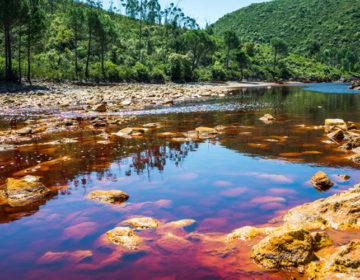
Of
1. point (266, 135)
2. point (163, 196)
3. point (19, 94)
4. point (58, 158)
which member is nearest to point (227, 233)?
point (163, 196)

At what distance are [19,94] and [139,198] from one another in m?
31.0

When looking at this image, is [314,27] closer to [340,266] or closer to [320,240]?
[320,240]

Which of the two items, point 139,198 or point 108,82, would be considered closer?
point 139,198

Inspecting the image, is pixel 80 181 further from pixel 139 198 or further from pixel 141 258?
pixel 141 258

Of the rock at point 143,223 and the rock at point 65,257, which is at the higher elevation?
the rock at point 143,223

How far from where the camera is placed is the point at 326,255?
154 inches

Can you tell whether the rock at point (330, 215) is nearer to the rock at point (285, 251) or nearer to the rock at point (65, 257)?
the rock at point (285, 251)

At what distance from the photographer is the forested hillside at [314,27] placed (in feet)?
468

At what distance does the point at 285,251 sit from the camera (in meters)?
3.89

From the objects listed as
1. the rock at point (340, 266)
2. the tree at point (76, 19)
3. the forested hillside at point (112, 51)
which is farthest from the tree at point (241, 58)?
the rock at point (340, 266)

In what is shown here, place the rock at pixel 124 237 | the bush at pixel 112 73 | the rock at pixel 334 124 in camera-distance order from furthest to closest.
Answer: the bush at pixel 112 73 → the rock at pixel 334 124 → the rock at pixel 124 237

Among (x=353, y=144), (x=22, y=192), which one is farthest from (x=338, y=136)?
(x=22, y=192)

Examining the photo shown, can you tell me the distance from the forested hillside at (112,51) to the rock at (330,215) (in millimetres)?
39759

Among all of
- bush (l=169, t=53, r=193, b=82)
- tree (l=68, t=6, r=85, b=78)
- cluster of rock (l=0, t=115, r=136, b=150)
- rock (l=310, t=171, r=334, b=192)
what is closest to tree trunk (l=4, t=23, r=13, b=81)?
tree (l=68, t=6, r=85, b=78)
